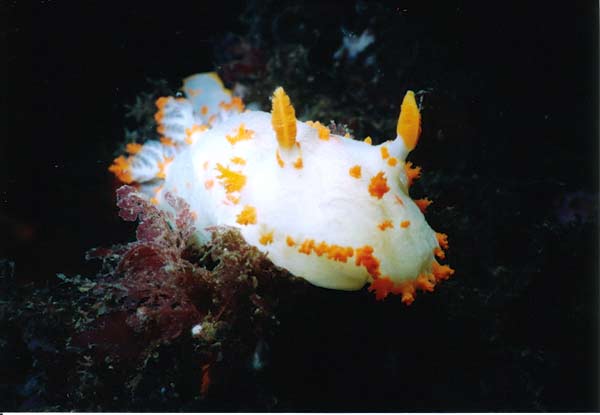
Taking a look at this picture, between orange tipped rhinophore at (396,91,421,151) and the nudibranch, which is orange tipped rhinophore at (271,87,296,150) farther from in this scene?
orange tipped rhinophore at (396,91,421,151)

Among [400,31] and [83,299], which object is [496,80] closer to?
[400,31]

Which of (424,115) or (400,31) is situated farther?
(400,31)

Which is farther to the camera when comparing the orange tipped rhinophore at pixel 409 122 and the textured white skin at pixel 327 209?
the orange tipped rhinophore at pixel 409 122

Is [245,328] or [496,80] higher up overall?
[496,80]

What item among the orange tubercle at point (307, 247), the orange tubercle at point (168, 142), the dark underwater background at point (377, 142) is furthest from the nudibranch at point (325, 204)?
the orange tubercle at point (168, 142)

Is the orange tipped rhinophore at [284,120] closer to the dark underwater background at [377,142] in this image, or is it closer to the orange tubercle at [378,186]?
the orange tubercle at [378,186]

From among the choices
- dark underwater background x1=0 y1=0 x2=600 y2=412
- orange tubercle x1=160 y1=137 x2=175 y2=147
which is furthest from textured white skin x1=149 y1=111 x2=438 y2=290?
orange tubercle x1=160 y1=137 x2=175 y2=147

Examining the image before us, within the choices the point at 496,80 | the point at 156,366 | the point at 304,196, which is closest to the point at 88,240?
the point at 156,366
